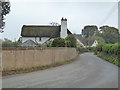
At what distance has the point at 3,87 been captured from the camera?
28.6 feet

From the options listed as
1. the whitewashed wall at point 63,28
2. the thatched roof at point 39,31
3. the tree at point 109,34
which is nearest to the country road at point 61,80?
the whitewashed wall at point 63,28

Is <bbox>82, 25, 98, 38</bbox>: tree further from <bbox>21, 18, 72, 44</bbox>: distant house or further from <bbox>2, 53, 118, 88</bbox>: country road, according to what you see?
<bbox>2, 53, 118, 88</bbox>: country road

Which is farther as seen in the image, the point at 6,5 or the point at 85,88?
the point at 6,5

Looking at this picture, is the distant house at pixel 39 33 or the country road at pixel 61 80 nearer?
the country road at pixel 61 80

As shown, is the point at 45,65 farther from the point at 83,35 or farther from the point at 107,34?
the point at 83,35

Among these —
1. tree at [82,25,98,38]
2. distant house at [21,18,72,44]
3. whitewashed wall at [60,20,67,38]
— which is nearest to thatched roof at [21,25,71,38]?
distant house at [21,18,72,44]

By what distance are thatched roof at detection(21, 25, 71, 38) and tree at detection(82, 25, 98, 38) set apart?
6474 cm

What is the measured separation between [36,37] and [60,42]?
1145 inches

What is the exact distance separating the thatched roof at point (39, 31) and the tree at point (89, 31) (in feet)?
212

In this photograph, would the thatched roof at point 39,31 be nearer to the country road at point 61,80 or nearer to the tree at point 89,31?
the country road at point 61,80

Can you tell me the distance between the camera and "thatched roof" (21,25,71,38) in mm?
53875

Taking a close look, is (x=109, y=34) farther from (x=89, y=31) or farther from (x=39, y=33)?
(x=39, y=33)

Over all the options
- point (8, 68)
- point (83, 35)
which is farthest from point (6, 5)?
point (83, 35)

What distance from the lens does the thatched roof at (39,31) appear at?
2121 inches
